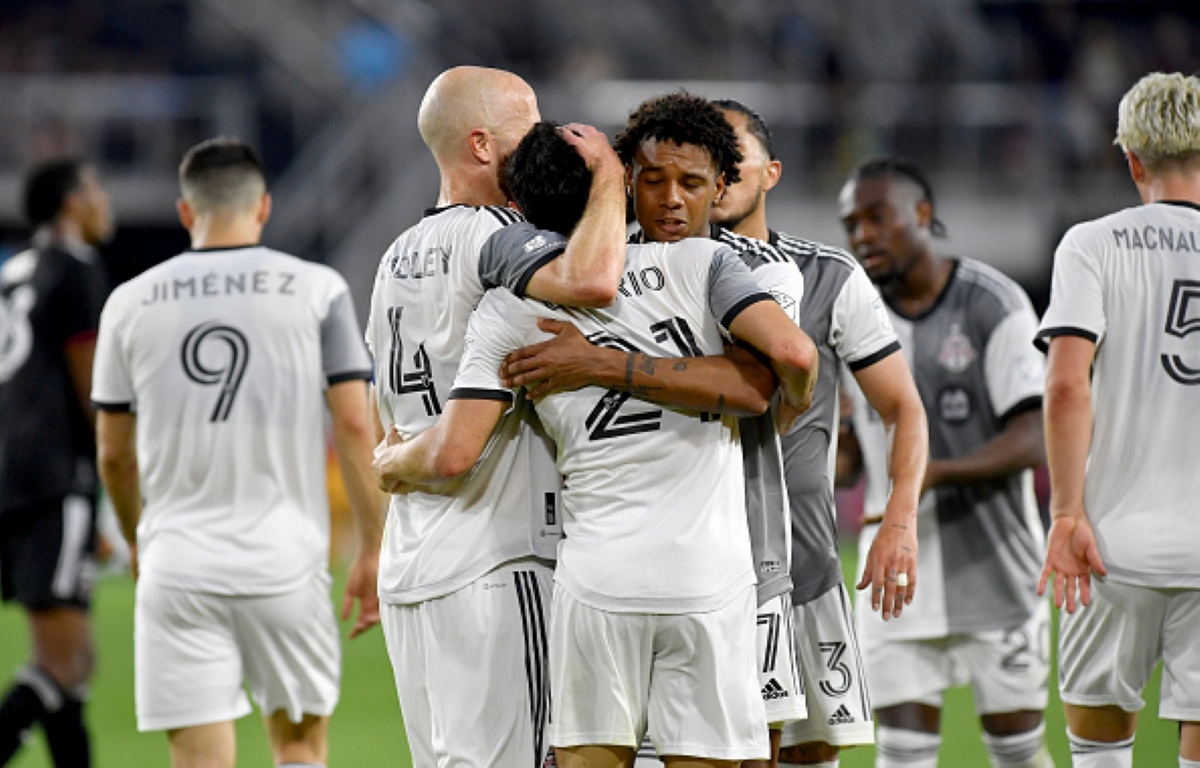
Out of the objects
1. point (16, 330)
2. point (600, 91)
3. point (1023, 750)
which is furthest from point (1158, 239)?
point (600, 91)

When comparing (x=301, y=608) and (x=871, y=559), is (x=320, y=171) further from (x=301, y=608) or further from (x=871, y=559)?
(x=871, y=559)

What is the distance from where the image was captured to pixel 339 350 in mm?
5570

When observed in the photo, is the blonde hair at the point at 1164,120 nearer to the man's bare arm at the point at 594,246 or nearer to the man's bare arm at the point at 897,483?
the man's bare arm at the point at 897,483

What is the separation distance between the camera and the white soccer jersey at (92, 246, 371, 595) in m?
5.44

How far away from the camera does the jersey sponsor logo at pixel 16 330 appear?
6.89m

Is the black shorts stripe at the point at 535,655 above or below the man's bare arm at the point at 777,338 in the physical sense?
below

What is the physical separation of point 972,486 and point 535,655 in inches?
90.3

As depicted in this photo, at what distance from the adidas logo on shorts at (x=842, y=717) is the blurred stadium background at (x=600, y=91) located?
11345 millimetres

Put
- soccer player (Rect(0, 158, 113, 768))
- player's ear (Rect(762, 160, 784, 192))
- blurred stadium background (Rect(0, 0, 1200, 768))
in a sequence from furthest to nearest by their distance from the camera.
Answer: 1. blurred stadium background (Rect(0, 0, 1200, 768))
2. soccer player (Rect(0, 158, 113, 768))
3. player's ear (Rect(762, 160, 784, 192))

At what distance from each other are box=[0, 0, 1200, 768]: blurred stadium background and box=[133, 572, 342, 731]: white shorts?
10.8 metres

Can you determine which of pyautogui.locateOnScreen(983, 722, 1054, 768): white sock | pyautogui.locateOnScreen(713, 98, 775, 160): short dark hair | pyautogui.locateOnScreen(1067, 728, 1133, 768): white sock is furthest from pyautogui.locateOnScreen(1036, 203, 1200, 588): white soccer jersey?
pyautogui.locateOnScreen(983, 722, 1054, 768): white sock

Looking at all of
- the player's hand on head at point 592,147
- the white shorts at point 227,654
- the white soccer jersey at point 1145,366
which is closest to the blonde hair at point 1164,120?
the white soccer jersey at point 1145,366

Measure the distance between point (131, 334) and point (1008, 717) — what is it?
11.0 ft

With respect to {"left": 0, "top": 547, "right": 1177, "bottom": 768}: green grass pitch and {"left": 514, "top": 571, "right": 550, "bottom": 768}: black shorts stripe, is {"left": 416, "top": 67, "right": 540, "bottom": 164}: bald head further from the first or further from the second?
{"left": 0, "top": 547, "right": 1177, "bottom": 768}: green grass pitch
